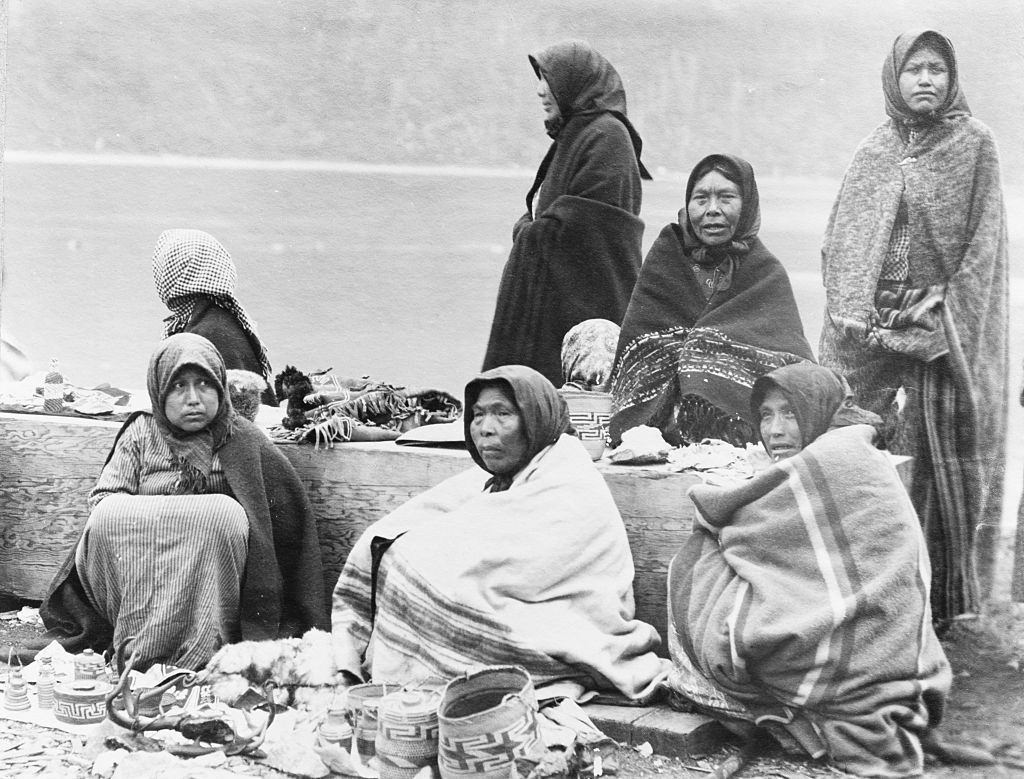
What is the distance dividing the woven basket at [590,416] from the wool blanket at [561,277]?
2.14 ft

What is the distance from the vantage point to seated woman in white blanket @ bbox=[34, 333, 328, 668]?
219 inches

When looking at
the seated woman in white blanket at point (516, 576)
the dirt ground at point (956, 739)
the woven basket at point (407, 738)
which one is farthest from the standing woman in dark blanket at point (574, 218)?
the woven basket at point (407, 738)

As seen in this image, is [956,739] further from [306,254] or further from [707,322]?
[306,254]

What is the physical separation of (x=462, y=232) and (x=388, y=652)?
2432 millimetres

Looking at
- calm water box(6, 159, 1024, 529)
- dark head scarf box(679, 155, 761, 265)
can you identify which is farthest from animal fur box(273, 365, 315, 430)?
dark head scarf box(679, 155, 761, 265)

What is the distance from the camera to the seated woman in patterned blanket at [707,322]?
5793mm

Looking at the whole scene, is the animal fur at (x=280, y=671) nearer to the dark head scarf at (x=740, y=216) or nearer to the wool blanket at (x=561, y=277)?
the wool blanket at (x=561, y=277)

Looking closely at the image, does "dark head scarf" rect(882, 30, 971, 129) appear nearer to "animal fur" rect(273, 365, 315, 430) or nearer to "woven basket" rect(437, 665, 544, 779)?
"woven basket" rect(437, 665, 544, 779)

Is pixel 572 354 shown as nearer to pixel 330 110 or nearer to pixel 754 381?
pixel 754 381

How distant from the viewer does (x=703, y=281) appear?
5926 millimetres

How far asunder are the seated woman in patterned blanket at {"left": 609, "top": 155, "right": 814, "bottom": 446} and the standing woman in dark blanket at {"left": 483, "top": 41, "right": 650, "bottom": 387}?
34 centimetres

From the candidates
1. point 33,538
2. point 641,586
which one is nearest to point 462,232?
point 641,586

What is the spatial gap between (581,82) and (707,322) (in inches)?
53.5

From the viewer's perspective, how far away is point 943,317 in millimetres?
5543
